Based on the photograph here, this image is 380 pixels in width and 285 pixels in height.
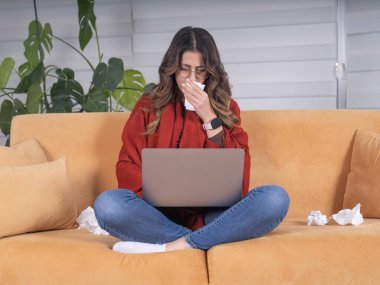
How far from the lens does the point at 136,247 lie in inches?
95.4

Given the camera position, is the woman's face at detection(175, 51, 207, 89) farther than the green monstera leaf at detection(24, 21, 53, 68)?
No

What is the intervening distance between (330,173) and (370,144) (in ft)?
0.70

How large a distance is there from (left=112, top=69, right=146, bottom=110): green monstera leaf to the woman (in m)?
1.66

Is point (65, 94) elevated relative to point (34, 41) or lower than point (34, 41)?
lower

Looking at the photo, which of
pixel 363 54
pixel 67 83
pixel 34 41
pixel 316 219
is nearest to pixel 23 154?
pixel 316 219

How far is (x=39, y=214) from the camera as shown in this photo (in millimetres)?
2670

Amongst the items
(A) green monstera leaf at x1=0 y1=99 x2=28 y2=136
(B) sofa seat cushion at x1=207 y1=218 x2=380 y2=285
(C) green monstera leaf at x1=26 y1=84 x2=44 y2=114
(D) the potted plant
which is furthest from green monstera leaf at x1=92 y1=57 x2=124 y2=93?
(B) sofa seat cushion at x1=207 y1=218 x2=380 y2=285

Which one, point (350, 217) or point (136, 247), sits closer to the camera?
point (136, 247)

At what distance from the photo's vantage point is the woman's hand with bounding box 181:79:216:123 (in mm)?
2695

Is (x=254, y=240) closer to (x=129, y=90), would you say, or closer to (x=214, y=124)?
(x=214, y=124)

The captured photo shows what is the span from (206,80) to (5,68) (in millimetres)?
2024

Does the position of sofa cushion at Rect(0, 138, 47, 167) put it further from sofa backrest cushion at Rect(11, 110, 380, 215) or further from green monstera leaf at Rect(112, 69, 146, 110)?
green monstera leaf at Rect(112, 69, 146, 110)

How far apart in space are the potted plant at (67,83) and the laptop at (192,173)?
1661 mm

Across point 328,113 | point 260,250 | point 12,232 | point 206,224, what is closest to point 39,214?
point 12,232
